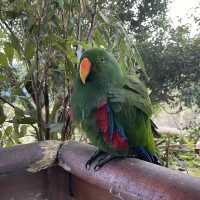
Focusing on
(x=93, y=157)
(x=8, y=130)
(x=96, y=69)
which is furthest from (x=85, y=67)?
(x=8, y=130)

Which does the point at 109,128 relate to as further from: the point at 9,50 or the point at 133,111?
the point at 9,50

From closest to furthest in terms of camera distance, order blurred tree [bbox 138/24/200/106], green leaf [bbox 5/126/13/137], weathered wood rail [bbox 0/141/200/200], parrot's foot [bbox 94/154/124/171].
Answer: weathered wood rail [bbox 0/141/200/200] < parrot's foot [bbox 94/154/124/171] < green leaf [bbox 5/126/13/137] < blurred tree [bbox 138/24/200/106]

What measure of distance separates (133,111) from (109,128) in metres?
0.05

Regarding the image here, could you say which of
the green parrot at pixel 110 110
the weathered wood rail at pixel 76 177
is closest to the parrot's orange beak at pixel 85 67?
the green parrot at pixel 110 110

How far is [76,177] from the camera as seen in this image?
0.56 metres

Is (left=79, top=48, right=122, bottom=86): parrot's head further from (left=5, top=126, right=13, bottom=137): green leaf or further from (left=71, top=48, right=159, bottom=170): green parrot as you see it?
(left=5, top=126, right=13, bottom=137): green leaf

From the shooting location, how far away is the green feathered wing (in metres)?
0.53

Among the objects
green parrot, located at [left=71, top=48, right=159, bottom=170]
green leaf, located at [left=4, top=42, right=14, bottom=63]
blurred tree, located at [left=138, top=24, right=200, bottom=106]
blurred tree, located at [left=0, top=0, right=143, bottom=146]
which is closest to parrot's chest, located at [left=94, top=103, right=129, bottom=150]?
green parrot, located at [left=71, top=48, right=159, bottom=170]

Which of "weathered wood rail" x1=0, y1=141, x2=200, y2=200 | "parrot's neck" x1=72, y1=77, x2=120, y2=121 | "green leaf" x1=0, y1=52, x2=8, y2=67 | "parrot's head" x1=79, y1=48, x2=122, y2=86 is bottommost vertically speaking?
"weathered wood rail" x1=0, y1=141, x2=200, y2=200

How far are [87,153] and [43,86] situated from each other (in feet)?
1.01

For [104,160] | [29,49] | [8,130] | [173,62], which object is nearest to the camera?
[104,160]

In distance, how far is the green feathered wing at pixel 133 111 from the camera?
0.53 metres

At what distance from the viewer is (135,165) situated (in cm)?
47

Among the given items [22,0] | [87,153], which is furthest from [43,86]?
[87,153]
